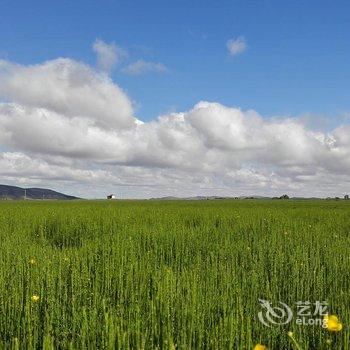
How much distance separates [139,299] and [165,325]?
109 centimetres

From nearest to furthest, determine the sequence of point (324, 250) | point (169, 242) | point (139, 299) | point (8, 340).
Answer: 1. point (8, 340)
2. point (139, 299)
3. point (324, 250)
4. point (169, 242)

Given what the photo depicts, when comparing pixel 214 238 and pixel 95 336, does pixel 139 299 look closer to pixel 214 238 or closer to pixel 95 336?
pixel 95 336

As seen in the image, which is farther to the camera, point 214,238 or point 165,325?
point 214,238

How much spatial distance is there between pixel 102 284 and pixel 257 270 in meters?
2.37

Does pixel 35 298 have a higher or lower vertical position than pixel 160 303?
lower

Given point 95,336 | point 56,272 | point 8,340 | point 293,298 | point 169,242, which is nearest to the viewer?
point 95,336

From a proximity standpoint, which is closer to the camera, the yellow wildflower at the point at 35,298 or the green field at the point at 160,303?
the green field at the point at 160,303

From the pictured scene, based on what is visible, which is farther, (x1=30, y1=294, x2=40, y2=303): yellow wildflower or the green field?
(x1=30, y1=294, x2=40, y2=303): yellow wildflower

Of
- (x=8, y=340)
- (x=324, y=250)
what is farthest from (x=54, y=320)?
(x=324, y=250)

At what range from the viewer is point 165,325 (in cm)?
341

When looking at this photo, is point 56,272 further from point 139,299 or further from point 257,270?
point 257,270

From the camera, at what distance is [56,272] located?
5500mm

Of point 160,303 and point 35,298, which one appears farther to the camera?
point 35,298

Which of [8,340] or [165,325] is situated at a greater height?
[165,325]
